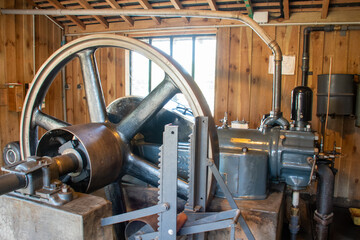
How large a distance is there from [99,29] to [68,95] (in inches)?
41.7

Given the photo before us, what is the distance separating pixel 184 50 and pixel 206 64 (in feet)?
1.13

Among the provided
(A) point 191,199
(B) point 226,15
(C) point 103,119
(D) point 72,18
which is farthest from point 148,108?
(D) point 72,18

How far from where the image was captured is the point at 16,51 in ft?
11.5

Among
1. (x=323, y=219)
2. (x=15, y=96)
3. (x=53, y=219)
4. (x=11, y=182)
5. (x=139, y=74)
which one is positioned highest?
(x=139, y=74)

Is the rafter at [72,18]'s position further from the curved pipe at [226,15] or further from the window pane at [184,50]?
the window pane at [184,50]

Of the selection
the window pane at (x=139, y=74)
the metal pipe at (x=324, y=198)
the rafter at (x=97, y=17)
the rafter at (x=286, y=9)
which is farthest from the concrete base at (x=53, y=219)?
the window pane at (x=139, y=74)

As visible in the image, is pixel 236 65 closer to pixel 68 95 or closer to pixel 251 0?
pixel 251 0

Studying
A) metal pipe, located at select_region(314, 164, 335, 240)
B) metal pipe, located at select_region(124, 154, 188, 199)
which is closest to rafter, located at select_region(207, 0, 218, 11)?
metal pipe, located at select_region(314, 164, 335, 240)

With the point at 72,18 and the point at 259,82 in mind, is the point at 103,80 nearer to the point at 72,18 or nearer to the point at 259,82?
the point at 72,18

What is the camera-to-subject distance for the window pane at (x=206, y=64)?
144 inches

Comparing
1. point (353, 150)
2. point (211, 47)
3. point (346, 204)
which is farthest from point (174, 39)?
point (346, 204)

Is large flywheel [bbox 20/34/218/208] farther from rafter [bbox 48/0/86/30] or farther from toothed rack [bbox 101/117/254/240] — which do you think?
rafter [bbox 48/0/86/30]

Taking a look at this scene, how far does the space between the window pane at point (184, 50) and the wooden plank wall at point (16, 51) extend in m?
1.74

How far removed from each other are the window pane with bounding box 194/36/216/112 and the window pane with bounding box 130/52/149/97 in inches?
28.3
